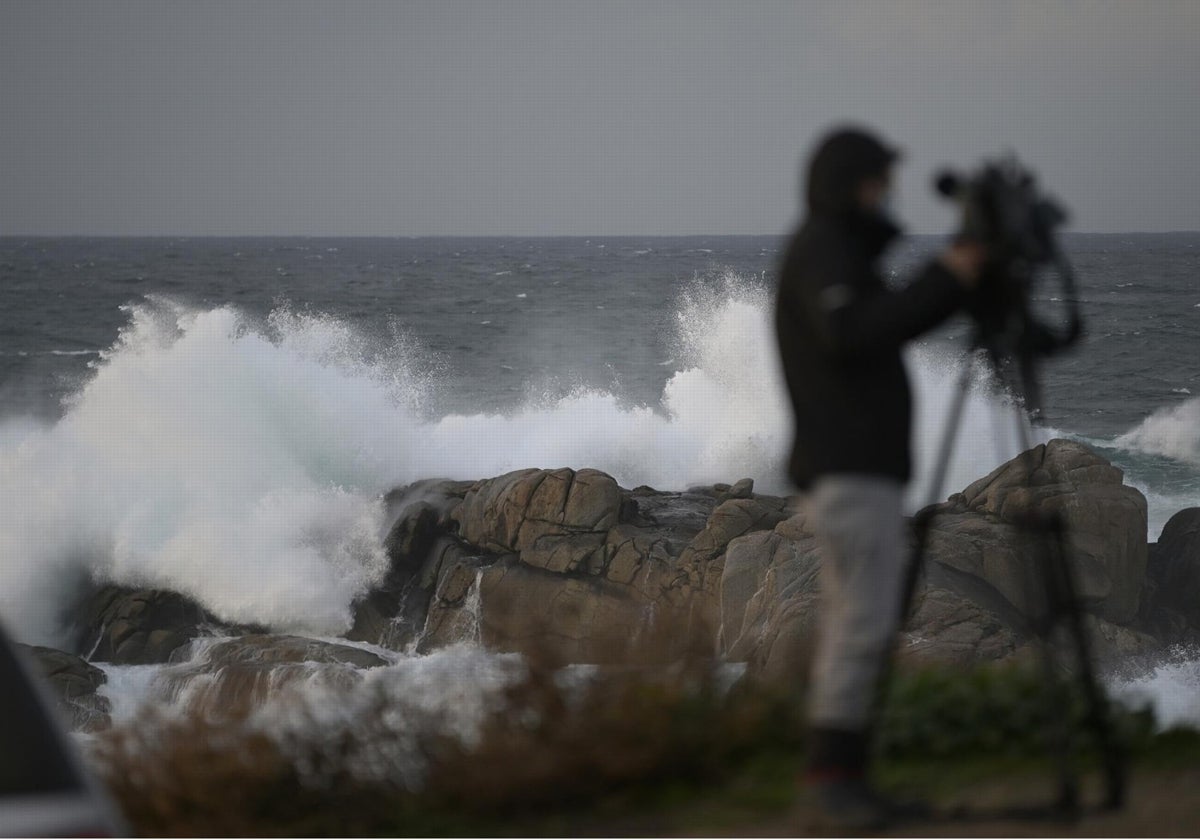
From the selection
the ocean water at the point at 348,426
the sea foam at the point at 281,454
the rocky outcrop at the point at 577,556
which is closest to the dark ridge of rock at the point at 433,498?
the sea foam at the point at 281,454

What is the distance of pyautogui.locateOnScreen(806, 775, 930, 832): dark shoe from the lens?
12.3ft

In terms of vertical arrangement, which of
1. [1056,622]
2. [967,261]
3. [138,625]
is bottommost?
[138,625]

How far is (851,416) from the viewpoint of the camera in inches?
142

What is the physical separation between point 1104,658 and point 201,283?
2584 inches

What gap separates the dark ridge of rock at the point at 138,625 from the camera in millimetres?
21297

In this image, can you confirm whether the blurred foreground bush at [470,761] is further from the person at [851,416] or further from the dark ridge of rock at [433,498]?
the dark ridge of rock at [433,498]

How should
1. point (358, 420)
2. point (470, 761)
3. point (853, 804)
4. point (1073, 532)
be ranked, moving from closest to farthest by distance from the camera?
point (853, 804)
point (470, 761)
point (1073, 532)
point (358, 420)

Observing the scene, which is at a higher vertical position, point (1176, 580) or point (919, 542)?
point (919, 542)

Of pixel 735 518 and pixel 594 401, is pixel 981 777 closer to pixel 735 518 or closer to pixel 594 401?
pixel 735 518

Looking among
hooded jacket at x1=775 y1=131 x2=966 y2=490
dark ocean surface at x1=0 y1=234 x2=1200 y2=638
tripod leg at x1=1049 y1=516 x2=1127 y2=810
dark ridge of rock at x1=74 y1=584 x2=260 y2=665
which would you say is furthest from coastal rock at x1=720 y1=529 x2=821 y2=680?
hooded jacket at x1=775 y1=131 x2=966 y2=490

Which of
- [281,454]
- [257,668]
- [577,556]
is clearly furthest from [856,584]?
[281,454]

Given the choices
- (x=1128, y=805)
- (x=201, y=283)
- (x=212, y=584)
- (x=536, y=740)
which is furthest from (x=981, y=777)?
(x=201, y=283)

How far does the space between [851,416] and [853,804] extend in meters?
1.05

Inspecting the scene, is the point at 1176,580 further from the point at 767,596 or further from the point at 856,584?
the point at 856,584
